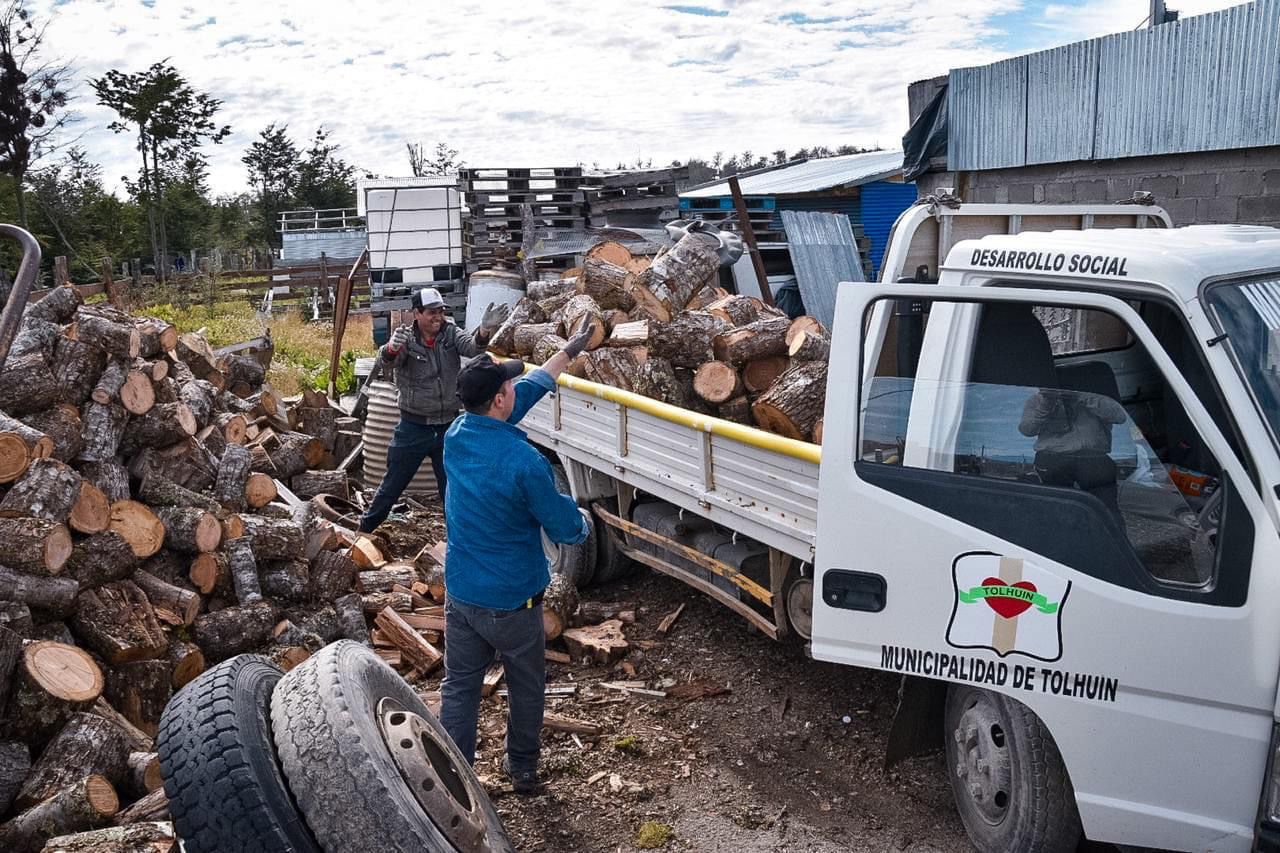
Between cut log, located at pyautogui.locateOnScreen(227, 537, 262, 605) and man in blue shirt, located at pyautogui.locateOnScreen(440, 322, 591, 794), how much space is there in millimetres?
2018

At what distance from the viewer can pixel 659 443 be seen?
5547 mm

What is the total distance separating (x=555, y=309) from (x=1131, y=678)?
641 cm

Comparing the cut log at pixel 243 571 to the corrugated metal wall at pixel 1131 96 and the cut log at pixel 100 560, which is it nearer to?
the cut log at pixel 100 560

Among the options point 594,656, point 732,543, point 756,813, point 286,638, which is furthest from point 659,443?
point 286,638

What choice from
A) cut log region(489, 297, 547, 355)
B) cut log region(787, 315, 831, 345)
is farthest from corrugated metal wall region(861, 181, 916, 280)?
cut log region(787, 315, 831, 345)

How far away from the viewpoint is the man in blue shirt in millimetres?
4219

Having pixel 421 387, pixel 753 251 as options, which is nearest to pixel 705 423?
pixel 421 387

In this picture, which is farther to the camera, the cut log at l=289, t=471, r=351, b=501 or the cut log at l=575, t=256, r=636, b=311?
the cut log at l=289, t=471, r=351, b=501

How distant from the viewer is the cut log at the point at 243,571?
6.03 meters

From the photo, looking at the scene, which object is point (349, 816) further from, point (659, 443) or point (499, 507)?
point (659, 443)

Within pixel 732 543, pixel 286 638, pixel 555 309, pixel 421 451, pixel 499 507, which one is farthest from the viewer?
pixel 555 309

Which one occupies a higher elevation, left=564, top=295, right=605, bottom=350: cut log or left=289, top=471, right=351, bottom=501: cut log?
left=564, top=295, right=605, bottom=350: cut log

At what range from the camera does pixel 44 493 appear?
519 centimetres

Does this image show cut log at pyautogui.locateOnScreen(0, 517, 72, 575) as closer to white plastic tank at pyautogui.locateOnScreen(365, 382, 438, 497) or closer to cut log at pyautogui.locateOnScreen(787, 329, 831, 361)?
cut log at pyautogui.locateOnScreen(787, 329, 831, 361)
